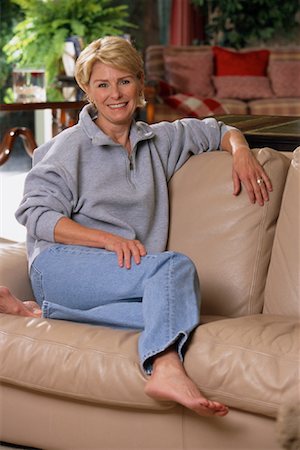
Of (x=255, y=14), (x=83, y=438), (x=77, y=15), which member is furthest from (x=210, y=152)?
(x=255, y=14)

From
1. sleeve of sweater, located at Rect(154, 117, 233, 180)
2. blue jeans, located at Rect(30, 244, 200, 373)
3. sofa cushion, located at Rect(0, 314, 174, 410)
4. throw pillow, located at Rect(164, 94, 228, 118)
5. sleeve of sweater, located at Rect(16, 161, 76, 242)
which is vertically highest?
sleeve of sweater, located at Rect(154, 117, 233, 180)

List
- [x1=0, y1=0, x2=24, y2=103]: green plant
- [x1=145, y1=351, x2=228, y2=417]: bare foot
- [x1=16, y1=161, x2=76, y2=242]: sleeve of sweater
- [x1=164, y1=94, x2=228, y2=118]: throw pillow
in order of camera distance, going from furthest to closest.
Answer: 1. [x1=0, y1=0, x2=24, y2=103]: green plant
2. [x1=164, y1=94, x2=228, y2=118]: throw pillow
3. [x1=16, y1=161, x2=76, y2=242]: sleeve of sweater
4. [x1=145, y1=351, x2=228, y2=417]: bare foot

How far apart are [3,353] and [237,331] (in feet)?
2.08

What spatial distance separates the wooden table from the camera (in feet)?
10.2

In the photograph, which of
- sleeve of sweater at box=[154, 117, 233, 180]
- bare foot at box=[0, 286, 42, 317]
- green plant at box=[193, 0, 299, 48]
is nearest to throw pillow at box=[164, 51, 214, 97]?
green plant at box=[193, 0, 299, 48]

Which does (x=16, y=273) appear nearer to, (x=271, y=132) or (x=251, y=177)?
(x=251, y=177)

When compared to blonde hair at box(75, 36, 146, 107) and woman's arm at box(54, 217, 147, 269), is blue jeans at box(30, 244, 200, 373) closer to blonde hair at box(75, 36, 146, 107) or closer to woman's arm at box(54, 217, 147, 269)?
woman's arm at box(54, 217, 147, 269)

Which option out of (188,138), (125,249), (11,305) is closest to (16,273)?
(11,305)

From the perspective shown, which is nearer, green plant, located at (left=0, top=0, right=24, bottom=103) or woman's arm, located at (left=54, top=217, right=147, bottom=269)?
woman's arm, located at (left=54, top=217, right=147, bottom=269)

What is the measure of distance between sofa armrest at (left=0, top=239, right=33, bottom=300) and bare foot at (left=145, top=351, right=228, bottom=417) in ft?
2.41

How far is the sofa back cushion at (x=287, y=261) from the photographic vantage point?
8.24ft

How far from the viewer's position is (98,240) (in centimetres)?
251

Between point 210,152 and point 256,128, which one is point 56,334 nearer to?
point 210,152

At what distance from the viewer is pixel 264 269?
261cm
